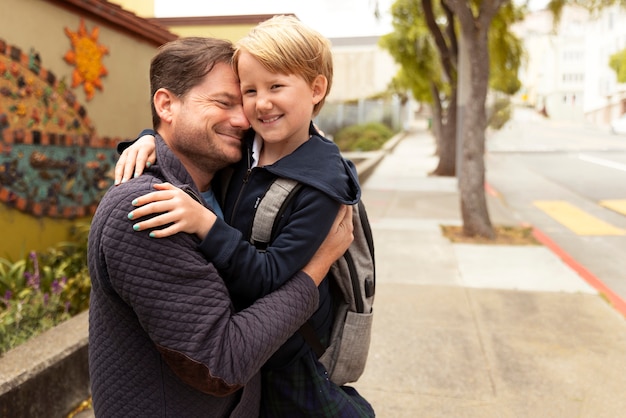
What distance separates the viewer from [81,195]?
17.5 ft

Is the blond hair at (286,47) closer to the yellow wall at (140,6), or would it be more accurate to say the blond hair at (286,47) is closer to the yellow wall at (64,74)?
Answer: the yellow wall at (64,74)

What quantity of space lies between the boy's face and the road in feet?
16.4

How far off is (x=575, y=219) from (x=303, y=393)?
926 centimetres

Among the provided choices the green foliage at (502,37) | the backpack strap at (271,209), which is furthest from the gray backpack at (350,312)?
the green foliage at (502,37)

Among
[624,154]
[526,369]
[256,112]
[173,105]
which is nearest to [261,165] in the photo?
[256,112]

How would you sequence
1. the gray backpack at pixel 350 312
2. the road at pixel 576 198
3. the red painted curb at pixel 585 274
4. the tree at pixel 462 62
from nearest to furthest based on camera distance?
the gray backpack at pixel 350 312
the red painted curb at pixel 585 274
the road at pixel 576 198
the tree at pixel 462 62

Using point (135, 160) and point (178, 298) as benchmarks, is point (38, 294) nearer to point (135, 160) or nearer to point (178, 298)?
point (135, 160)

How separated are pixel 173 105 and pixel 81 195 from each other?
13.8ft

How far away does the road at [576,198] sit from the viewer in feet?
24.0

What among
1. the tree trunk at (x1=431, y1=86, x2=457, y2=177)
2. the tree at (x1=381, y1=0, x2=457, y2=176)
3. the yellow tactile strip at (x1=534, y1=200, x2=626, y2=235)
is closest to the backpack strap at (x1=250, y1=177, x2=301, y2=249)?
the yellow tactile strip at (x1=534, y1=200, x2=626, y2=235)

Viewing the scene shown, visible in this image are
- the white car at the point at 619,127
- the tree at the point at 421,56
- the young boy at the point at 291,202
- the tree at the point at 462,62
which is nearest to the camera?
the young boy at the point at 291,202

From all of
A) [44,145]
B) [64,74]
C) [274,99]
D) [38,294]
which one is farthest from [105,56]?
[274,99]

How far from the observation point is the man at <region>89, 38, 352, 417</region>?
1240mm

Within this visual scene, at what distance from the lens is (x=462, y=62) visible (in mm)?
11445
